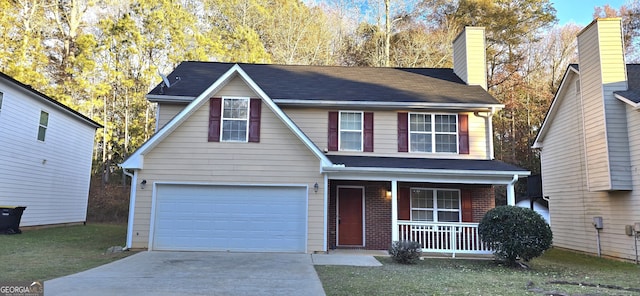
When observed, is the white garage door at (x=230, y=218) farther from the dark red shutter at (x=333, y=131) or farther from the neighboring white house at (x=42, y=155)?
the neighboring white house at (x=42, y=155)

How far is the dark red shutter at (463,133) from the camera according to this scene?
12.6 meters

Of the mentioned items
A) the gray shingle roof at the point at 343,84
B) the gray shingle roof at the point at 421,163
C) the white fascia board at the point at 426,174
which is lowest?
the white fascia board at the point at 426,174

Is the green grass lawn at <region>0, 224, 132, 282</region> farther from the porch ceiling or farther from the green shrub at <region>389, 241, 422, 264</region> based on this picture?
the green shrub at <region>389, 241, 422, 264</region>

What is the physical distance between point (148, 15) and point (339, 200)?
18.2 metres

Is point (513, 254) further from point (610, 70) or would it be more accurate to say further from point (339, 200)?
point (610, 70)

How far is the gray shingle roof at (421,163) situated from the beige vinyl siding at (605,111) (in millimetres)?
2166

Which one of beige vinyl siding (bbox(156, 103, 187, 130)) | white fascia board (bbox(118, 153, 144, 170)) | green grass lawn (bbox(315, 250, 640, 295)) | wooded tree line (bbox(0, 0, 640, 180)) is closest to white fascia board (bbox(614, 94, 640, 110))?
green grass lawn (bbox(315, 250, 640, 295))

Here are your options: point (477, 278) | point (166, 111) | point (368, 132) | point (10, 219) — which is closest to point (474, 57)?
point (368, 132)

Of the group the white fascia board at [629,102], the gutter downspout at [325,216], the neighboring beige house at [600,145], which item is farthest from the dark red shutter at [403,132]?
the white fascia board at [629,102]

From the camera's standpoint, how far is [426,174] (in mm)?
11008

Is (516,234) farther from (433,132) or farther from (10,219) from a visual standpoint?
(10,219)

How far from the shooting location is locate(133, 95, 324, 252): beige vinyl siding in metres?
11.0

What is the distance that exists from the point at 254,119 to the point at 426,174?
16.6 feet

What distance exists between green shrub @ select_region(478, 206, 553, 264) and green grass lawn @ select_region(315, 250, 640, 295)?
40 centimetres
